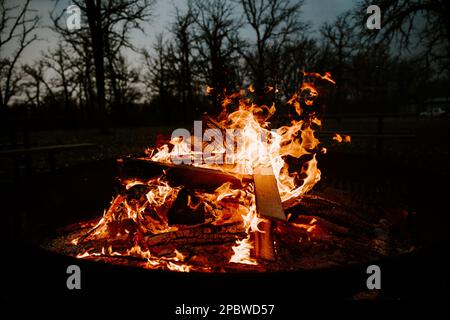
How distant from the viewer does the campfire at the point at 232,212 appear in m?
2.54

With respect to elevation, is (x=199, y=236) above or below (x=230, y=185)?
below

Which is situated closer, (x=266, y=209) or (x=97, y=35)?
(x=266, y=209)

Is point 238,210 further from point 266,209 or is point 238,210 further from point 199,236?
point 266,209

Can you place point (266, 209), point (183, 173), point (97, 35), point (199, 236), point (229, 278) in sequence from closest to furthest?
point (229, 278) → point (266, 209) → point (199, 236) → point (183, 173) → point (97, 35)

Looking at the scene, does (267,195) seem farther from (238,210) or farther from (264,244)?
(238,210)

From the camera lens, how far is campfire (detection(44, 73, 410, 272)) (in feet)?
8.34

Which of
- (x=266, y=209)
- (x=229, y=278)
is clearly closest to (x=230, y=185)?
(x=266, y=209)

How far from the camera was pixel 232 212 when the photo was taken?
3.19 m

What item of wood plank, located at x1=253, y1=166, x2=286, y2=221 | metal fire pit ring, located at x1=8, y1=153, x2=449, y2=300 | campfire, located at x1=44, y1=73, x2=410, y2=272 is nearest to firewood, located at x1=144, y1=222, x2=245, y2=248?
campfire, located at x1=44, y1=73, x2=410, y2=272

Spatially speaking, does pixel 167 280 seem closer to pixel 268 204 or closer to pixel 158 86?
pixel 268 204

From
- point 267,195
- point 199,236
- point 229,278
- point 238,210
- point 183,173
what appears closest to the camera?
point 229,278

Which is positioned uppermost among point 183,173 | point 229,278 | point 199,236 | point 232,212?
point 183,173

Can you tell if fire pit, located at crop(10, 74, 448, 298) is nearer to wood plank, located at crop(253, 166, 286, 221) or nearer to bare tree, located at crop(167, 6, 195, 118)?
wood plank, located at crop(253, 166, 286, 221)
